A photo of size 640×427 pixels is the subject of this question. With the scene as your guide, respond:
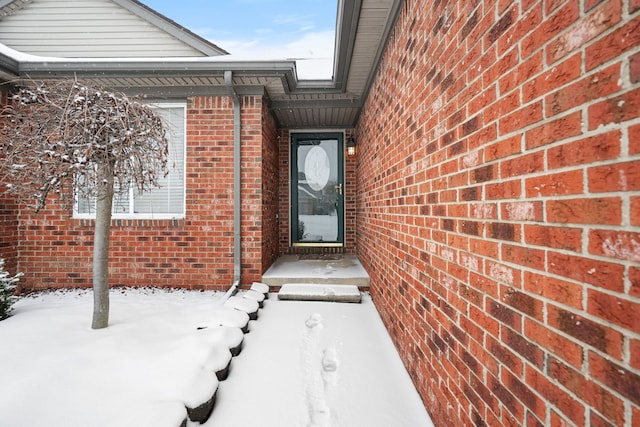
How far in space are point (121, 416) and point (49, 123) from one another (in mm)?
2356

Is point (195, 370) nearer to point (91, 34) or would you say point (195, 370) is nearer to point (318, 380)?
point (318, 380)

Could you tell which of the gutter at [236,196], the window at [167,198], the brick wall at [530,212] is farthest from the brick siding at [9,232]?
the brick wall at [530,212]

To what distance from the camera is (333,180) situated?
606 cm

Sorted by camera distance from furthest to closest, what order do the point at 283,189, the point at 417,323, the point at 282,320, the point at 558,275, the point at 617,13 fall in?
the point at 283,189 < the point at 282,320 < the point at 417,323 < the point at 558,275 < the point at 617,13

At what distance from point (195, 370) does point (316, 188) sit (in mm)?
4513

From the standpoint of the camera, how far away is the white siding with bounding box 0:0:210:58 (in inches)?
180

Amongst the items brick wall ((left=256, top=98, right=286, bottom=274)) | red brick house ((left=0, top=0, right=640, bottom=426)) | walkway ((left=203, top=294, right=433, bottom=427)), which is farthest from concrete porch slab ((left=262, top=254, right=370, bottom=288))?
walkway ((left=203, top=294, right=433, bottom=427))

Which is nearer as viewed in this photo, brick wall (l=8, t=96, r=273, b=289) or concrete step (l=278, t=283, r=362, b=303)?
concrete step (l=278, t=283, r=362, b=303)

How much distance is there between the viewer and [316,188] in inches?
239

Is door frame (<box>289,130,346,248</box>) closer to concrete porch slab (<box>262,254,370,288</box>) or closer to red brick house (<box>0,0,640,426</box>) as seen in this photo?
concrete porch slab (<box>262,254,370,288</box>)

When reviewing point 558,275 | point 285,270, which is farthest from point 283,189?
point 558,275

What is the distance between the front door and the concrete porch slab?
0.82 m

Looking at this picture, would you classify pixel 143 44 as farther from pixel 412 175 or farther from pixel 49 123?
pixel 412 175

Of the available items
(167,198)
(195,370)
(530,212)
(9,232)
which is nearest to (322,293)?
(195,370)
